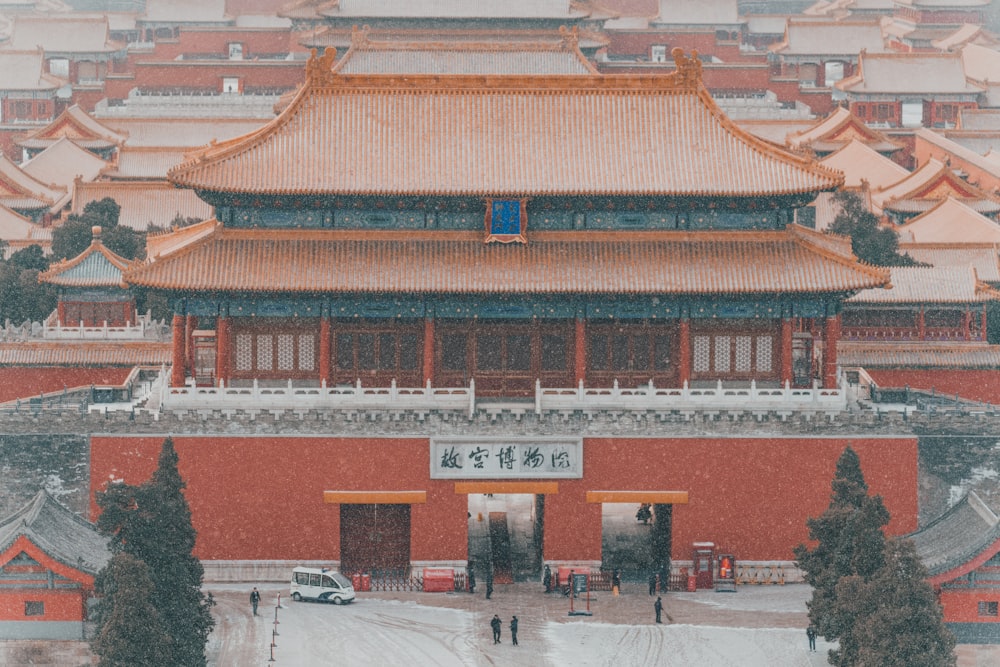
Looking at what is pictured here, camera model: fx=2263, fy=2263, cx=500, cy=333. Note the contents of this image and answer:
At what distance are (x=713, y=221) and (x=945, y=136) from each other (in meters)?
54.8

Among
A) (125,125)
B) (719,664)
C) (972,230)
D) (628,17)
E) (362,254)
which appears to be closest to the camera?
(719,664)

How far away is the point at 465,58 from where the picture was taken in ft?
297

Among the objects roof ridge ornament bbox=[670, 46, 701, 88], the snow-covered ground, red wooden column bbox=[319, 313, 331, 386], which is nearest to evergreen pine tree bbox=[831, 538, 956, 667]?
the snow-covered ground

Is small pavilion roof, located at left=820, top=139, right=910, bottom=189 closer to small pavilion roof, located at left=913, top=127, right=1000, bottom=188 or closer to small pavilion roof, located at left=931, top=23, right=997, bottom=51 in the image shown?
small pavilion roof, located at left=913, top=127, right=1000, bottom=188

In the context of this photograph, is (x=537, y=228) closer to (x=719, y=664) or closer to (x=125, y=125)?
(x=719, y=664)

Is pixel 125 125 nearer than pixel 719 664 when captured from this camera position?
No

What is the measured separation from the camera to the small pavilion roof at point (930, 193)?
9625cm

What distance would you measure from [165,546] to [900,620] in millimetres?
17333

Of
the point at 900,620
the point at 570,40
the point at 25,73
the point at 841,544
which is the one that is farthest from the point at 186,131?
the point at 900,620

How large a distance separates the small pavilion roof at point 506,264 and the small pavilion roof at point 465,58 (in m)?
27.6

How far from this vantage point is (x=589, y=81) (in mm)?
64875

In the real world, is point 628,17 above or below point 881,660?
above

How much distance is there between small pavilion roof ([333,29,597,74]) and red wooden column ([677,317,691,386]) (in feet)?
94.6

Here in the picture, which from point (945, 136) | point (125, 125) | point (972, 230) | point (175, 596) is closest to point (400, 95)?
point (175, 596)
